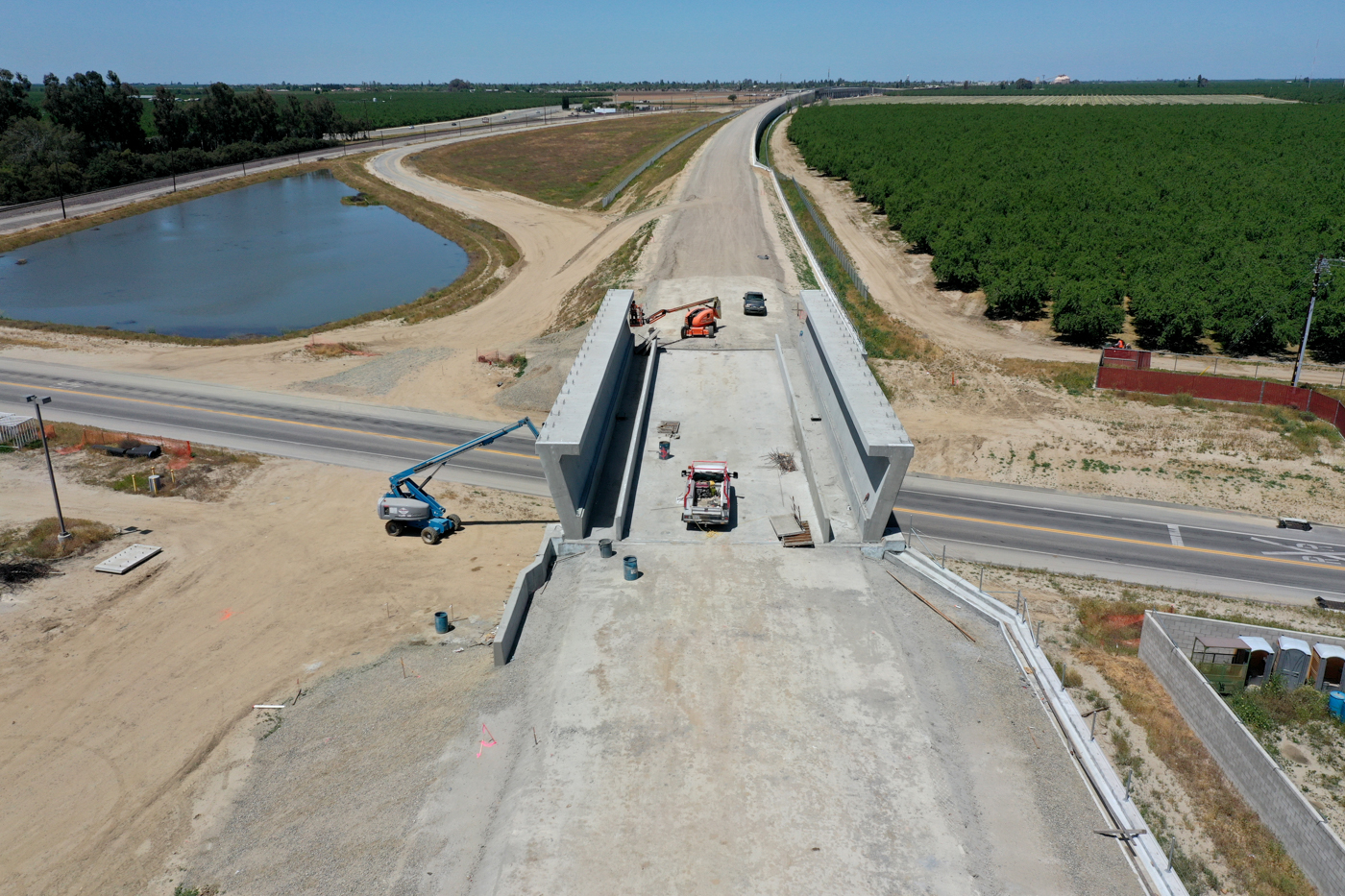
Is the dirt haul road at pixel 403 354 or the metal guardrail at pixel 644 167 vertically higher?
the metal guardrail at pixel 644 167

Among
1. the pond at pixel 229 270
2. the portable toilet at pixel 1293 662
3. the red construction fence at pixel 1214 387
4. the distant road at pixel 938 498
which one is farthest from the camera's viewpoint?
the pond at pixel 229 270

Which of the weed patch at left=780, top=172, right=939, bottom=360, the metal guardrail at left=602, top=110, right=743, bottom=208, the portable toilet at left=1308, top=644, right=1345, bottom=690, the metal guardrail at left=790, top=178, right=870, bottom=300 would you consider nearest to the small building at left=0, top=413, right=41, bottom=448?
the weed patch at left=780, top=172, right=939, bottom=360

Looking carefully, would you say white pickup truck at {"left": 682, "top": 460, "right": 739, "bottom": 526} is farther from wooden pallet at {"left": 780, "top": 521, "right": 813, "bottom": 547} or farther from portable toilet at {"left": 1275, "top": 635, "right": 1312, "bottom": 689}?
portable toilet at {"left": 1275, "top": 635, "right": 1312, "bottom": 689}

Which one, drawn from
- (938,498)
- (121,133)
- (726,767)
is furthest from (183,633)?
(121,133)

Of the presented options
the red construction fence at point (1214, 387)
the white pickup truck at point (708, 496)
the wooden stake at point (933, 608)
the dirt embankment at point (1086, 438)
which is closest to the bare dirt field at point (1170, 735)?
the wooden stake at point (933, 608)

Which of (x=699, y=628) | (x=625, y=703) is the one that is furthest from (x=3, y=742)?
(x=699, y=628)

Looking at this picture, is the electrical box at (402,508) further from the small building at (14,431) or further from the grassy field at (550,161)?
the grassy field at (550,161)
